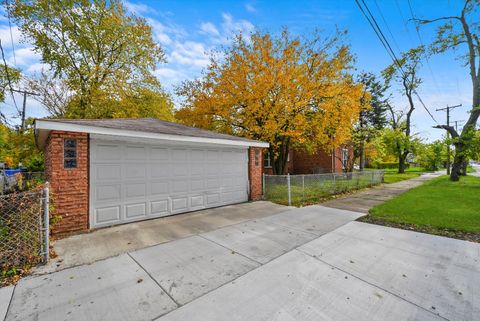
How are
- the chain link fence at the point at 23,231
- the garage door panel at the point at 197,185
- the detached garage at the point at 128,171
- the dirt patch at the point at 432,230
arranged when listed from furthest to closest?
1. the garage door panel at the point at 197,185
2. the detached garage at the point at 128,171
3. the dirt patch at the point at 432,230
4. the chain link fence at the point at 23,231

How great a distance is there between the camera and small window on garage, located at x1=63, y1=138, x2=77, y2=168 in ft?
15.5

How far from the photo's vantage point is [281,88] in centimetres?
1094

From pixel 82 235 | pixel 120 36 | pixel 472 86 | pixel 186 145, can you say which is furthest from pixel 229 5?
pixel 472 86

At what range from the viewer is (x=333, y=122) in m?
11.5

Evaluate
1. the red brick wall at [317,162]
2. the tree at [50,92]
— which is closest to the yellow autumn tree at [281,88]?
the red brick wall at [317,162]

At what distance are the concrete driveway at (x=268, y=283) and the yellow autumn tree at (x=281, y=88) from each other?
7718mm

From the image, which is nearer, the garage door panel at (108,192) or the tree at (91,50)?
the garage door panel at (108,192)

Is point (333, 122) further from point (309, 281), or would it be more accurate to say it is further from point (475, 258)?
point (309, 281)

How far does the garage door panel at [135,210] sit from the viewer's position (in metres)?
5.57

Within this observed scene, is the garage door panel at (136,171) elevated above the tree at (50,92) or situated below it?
below

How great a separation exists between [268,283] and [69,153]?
16.8 ft

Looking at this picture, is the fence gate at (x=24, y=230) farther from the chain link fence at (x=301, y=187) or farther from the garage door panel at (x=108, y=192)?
the chain link fence at (x=301, y=187)

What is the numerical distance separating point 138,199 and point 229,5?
767 cm

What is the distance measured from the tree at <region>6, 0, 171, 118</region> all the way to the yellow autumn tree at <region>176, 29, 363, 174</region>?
6.30 meters
